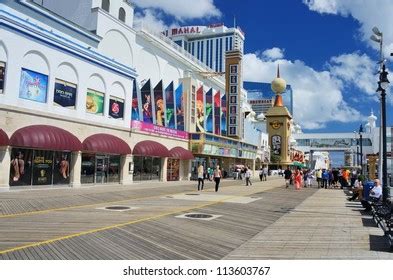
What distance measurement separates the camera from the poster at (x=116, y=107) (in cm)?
2842

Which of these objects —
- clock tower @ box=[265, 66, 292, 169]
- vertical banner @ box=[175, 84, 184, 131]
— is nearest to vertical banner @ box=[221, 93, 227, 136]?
vertical banner @ box=[175, 84, 184, 131]

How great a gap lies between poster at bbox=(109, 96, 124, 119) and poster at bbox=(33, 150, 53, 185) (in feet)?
23.1

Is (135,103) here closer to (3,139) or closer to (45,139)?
(45,139)

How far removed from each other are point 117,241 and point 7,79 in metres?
14.6

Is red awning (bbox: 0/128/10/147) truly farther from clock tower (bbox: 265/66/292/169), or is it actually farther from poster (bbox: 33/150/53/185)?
clock tower (bbox: 265/66/292/169)

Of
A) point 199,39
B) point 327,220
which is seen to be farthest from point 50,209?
point 199,39

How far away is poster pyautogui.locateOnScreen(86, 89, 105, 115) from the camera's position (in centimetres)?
2606

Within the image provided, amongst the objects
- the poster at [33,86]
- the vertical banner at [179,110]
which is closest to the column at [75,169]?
the poster at [33,86]

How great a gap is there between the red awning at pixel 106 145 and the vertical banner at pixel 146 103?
8.72m

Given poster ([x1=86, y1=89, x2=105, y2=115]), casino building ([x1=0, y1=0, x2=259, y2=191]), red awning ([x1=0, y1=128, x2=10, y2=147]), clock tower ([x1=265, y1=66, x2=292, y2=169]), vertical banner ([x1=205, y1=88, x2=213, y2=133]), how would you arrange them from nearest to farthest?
1. red awning ([x1=0, y1=128, x2=10, y2=147])
2. casino building ([x1=0, y1=0, x2=259, y2=191])
3. poster ([x1=86, y1=89, x2=105, y2=115])
4. vertical banner ([x1=205, y1=88, x2=213, y2=133])
5. clock tower ([x1=265, y1=66, x2=292, y2=169])

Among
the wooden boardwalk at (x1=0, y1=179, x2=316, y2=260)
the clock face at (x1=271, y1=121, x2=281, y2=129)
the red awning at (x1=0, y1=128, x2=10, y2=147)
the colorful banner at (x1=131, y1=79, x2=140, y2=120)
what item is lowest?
the wooden boardwalk at (x1=0, y1=179, x2=316, y2=260)

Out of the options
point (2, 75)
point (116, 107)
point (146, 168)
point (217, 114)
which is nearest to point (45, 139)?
point (2, 75)

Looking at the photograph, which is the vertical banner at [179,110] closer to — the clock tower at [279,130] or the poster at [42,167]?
the poster at [42,167]

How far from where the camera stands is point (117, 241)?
27.6 ft
